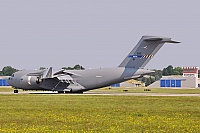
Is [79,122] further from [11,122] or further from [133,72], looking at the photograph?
[133,72]

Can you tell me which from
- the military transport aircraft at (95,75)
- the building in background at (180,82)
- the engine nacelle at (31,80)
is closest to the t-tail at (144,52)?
the military transport aircraft at (95,75)

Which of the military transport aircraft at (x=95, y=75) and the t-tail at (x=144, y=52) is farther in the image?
the t-tail at (x=144, y=52)

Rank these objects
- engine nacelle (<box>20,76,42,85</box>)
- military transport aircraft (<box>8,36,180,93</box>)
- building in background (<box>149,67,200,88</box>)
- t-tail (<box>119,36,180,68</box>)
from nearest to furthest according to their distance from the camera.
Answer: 1. military transport aircraft (<box>8,36,180,93</box>)
2. t-tail (<box>119,36,180,68</box>)
3. engine nacelle (<box>20,76,42,85</box>)
4. building in background (<box>149,67,200,88</box>)

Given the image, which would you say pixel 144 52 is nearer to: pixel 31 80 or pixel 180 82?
pixel 31 80

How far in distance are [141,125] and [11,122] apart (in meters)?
6.63

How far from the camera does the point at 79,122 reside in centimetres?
2398

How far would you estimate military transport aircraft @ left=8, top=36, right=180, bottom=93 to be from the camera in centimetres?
6631

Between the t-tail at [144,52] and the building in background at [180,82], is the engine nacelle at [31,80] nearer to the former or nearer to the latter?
the t-tail at [144,52]

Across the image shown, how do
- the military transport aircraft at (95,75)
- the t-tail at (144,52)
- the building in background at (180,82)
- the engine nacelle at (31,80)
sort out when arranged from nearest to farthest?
the military transport aircraft at (95,75) < the t-tail at (144,52) < the engine nacelle at (31,80) < the building in background at (180,82)

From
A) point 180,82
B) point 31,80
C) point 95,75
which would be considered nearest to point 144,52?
point 95,75

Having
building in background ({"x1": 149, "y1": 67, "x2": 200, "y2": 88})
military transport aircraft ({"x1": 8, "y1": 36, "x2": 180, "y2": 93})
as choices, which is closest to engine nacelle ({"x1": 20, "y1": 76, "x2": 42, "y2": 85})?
military transport aircraft ({"x1": 8, "y1": 36, "x2": 180, "y2": 93})

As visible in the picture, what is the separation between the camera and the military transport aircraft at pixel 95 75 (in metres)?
66.3

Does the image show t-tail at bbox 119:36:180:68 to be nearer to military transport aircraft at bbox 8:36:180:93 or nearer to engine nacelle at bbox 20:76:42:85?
military transport aircraft at bbox 8:36:180:93

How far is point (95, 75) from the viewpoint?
67875 mm
